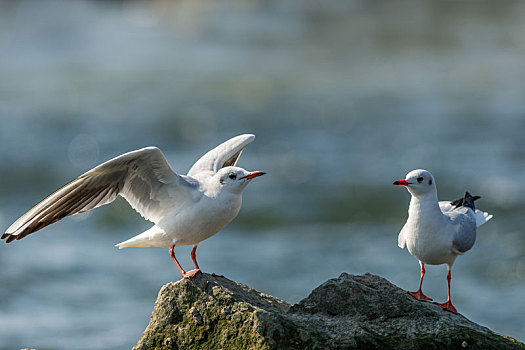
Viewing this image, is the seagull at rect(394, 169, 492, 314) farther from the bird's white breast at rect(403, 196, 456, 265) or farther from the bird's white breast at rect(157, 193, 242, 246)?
the bird's white breast at rect(157, 193, 242, 246)

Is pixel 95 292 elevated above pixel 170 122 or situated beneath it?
situated beneath

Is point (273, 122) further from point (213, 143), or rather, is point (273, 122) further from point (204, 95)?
point (204, 95)

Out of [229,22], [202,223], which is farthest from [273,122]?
[202,223]

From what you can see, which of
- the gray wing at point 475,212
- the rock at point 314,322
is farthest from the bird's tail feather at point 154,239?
the gray wing at point 475,212

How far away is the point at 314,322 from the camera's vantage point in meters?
5.55

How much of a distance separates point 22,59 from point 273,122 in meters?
19.0

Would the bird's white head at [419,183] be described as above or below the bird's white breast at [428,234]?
above

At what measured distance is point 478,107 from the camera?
28469 millimetres

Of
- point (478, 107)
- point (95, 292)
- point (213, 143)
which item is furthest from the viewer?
point (478, 107)

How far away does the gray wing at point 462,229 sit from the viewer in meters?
6.48

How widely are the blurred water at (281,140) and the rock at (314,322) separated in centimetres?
630

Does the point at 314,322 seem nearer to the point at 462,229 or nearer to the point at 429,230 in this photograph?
the point at 429,230

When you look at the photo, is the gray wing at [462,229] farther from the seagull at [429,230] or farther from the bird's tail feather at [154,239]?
the bird's tail feather at [154,239]

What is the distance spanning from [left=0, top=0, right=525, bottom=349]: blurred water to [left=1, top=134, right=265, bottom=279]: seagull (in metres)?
5.51
